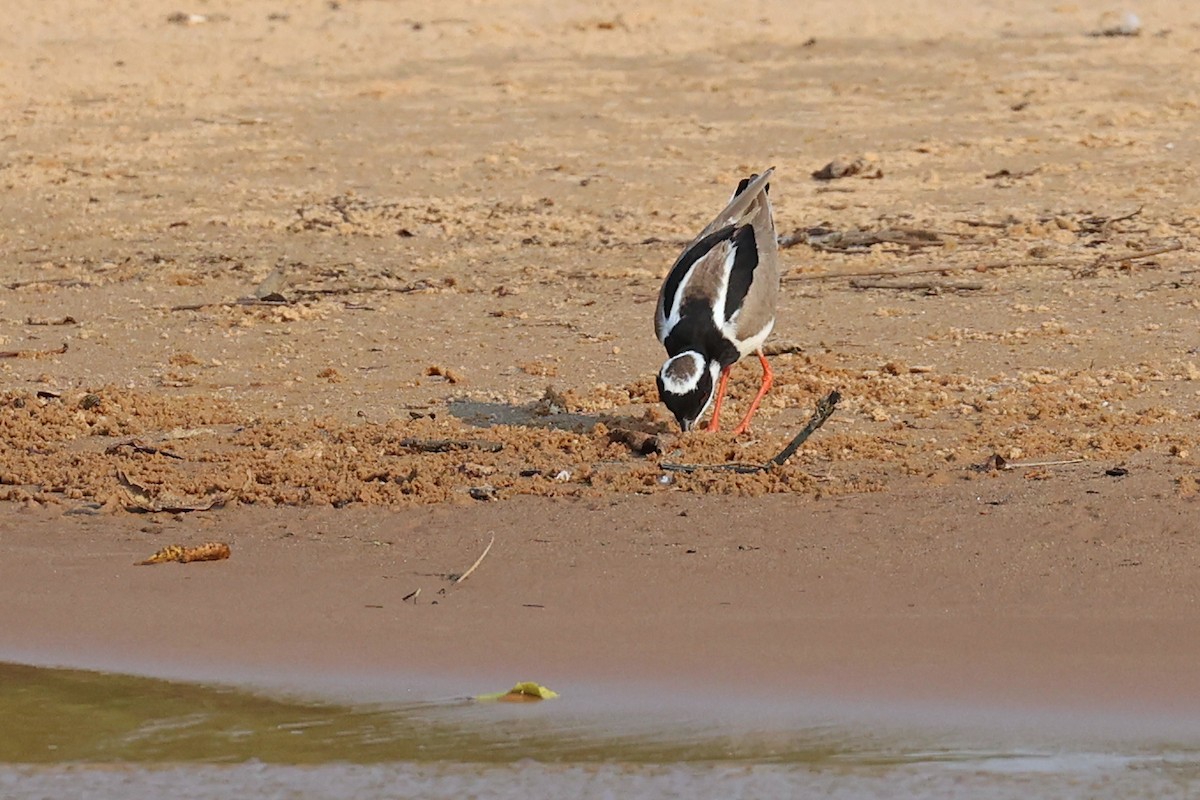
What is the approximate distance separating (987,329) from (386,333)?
10.1 ft

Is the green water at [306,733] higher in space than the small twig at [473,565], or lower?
lower

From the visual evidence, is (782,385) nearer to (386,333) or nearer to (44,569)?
(386,333)

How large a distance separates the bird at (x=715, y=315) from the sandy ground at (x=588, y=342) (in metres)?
0.23

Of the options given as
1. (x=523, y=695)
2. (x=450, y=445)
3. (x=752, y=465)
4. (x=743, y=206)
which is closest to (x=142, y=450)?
(x=450, y=445)

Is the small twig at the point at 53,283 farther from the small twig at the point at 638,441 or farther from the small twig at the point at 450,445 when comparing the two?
the small twig at the point at 638,441

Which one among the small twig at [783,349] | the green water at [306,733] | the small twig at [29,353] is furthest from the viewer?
the small twig at [29,353]

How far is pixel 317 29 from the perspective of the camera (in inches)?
704

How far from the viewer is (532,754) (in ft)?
A: 17.5

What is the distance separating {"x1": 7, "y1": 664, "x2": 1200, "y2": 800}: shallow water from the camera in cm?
511

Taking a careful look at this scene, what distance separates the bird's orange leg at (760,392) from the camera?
27.5ft

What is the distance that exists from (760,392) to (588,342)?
1.56 meters

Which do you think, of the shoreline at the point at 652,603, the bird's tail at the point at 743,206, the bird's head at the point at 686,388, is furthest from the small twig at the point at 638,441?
the bird's tail at the point at 743,206

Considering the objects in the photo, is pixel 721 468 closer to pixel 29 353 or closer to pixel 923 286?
pixel 923 286

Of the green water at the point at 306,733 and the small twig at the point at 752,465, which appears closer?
the green water at the point at 306,733
